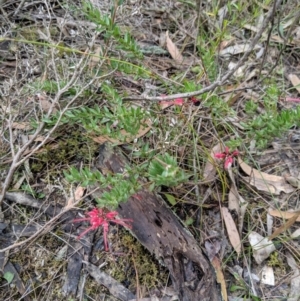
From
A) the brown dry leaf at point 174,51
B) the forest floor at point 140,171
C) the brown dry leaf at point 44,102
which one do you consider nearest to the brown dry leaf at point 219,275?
the forest floor at point 140,171

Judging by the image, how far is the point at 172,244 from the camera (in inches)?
61.4

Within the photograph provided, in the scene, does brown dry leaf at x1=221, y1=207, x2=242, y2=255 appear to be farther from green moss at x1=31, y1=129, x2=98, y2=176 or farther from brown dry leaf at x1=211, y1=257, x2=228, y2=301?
green moss at x1=31, y1=129, x2=98, y2=176

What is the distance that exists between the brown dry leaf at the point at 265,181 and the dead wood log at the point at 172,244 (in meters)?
0.40

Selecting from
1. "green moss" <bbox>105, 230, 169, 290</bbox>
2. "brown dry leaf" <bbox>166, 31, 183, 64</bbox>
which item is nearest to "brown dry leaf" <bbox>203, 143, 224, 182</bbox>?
"green moss" <bbox>105, 230, 169, 290</bbox>

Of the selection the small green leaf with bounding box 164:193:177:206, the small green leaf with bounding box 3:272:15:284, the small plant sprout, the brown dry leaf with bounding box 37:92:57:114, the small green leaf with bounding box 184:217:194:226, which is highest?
the brown dry leaf with bounding box 37:92:57:114

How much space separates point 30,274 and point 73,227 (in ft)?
0.76

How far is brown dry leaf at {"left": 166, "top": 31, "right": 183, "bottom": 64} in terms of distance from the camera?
7.41 ft

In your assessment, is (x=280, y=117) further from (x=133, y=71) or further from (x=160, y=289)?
(x=160, y=289)

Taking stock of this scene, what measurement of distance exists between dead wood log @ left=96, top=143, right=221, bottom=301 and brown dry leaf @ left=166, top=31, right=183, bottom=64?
32.1 inches

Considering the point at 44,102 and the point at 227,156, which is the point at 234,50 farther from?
the point at 44,102

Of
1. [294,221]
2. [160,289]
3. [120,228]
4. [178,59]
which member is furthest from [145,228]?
[178,59]

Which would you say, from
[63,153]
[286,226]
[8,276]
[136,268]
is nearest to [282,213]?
[286,226]

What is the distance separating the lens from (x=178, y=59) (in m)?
2.26

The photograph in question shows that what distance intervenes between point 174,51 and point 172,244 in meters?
1.13
